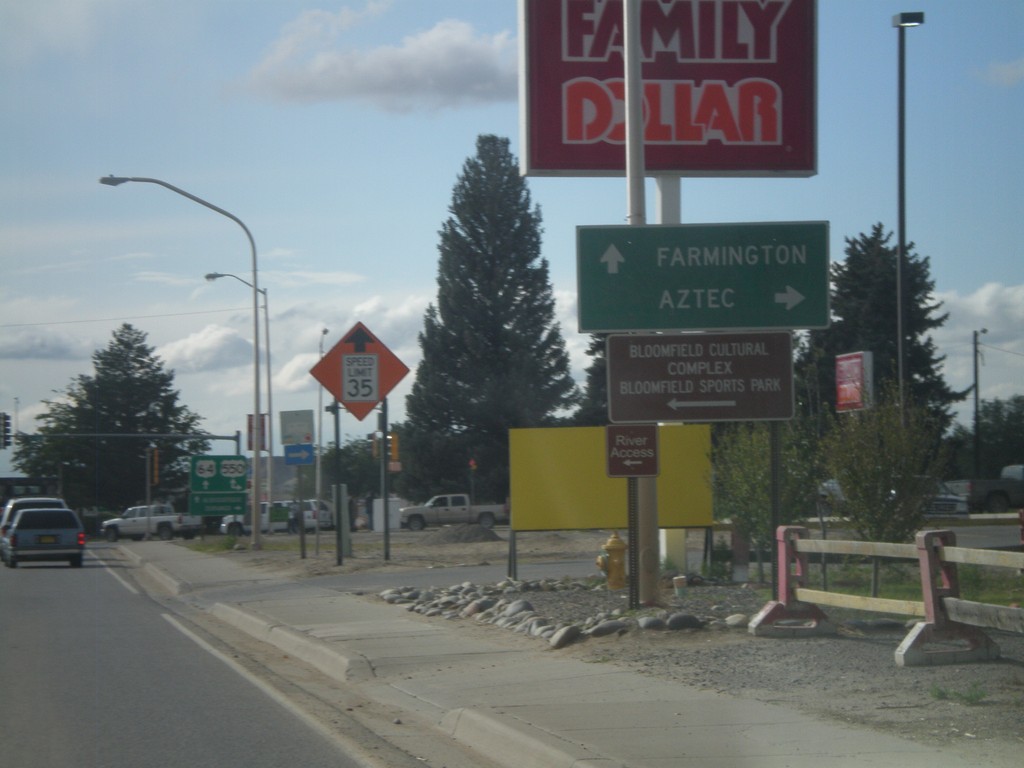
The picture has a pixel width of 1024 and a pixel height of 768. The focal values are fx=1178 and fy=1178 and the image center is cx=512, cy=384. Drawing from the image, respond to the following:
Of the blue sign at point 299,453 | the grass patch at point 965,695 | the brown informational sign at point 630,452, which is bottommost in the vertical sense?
the grass patch at point 965,695

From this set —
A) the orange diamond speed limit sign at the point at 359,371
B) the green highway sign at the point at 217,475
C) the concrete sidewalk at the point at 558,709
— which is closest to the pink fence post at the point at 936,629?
the concrete sidewalk at the point at 558,709

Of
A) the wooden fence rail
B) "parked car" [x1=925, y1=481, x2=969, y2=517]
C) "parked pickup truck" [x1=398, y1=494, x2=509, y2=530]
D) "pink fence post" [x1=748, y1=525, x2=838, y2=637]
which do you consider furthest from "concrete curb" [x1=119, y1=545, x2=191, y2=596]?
"parked car" [x1=925, y1=481, x2=969, y2=517]

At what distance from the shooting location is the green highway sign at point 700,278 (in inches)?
504

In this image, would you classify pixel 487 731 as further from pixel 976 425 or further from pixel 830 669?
pixel 976 425

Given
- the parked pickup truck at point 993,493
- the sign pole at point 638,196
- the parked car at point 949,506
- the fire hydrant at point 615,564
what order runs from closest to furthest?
the sign pole at point 638,196 < the fire hydrant at point 615,564 < the parked car at point 949,506 < the parked pickup truck at point 993,493

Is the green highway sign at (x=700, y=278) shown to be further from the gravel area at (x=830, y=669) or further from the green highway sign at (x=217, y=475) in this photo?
the green highway sign at (x=217, y=475)

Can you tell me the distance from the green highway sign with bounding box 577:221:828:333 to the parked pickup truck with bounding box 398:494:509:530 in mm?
47351

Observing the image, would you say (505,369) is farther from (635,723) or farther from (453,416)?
(635,723)

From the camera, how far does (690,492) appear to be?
18172 mm

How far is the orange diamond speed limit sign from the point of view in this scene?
2330 cm

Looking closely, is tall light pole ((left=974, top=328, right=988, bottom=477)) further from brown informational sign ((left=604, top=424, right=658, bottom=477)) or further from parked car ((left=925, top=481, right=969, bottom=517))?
brown informational sign ((left=604, top=424, right=658, bottom=477))

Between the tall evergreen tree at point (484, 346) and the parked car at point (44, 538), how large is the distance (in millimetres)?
34453

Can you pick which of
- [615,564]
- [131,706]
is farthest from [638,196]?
[131,706]

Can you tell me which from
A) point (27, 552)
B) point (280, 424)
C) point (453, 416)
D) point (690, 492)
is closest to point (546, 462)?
point (690, 492)
